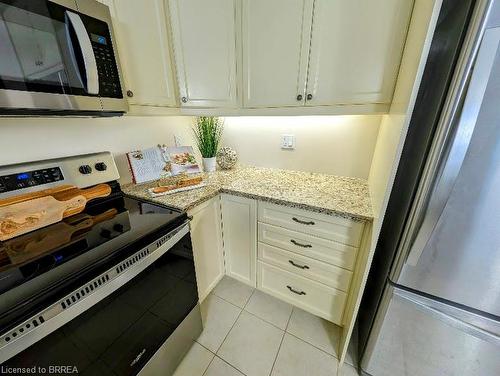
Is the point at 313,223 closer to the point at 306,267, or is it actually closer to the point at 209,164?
the point at 306,267

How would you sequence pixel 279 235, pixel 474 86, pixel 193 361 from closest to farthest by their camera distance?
1. pixel 474 86
2. pixel 193 361
3. pixel 279 235

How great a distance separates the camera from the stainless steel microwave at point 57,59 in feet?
2.30

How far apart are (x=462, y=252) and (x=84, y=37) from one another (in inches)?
66.5

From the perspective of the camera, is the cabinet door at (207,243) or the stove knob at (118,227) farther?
the cabinet door at (207,243)

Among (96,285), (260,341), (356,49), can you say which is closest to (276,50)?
(356,49)

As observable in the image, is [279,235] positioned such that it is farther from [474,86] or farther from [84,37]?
[84,37]

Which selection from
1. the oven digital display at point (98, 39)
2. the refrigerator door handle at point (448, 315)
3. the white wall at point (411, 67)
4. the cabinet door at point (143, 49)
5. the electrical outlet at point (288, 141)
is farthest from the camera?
the electrical outlet at point (288, 141)

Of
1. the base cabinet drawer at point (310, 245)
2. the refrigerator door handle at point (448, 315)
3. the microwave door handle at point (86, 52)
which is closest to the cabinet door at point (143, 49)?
the microwave door handle at point (86, 52)

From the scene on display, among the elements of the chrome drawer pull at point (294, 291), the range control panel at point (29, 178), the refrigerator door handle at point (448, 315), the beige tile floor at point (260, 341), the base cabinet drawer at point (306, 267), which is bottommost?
the beige tile floor at point (260, 341)

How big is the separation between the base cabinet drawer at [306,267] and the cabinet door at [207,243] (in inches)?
12.7

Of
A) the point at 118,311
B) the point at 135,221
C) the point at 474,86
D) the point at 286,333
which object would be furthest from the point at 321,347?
the point at 474,86

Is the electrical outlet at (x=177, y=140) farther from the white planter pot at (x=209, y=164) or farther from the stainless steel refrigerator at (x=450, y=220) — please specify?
the stainless steel refrigerator at (x=450, y=220)

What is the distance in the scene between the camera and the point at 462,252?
2.46ft

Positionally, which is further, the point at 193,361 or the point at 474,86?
the point at 193,361
